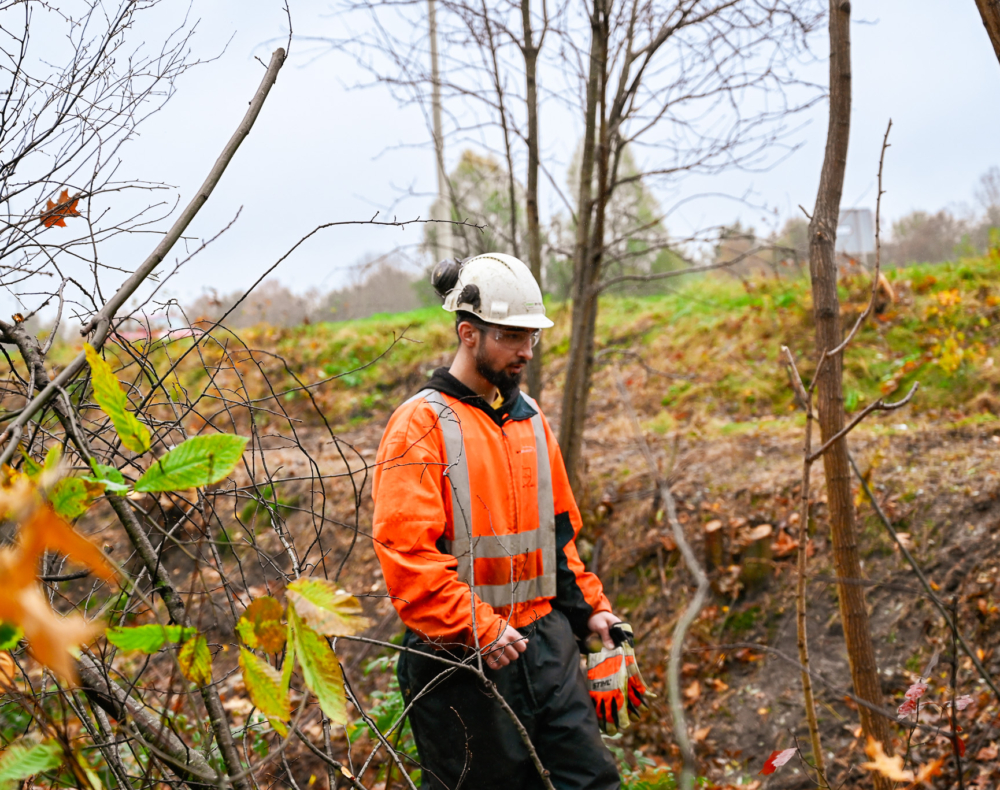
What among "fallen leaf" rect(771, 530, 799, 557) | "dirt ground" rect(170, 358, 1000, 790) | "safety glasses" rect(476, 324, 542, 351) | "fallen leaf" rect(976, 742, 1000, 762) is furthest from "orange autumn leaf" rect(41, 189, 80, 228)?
"fallen leaf" rect(771, 530, 799, 557)

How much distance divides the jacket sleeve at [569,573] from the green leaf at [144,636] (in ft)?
6.27

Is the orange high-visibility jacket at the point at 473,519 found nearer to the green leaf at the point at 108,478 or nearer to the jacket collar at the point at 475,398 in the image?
the jacket collar at the point at 475,398

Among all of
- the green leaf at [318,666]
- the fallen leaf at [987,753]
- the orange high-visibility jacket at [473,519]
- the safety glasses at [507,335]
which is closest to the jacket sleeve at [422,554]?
the orange high-visibility jacket at [473,519]

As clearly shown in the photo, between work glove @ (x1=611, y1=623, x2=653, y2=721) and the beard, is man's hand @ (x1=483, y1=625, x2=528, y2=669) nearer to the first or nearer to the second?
work glove @ (x1=611, y1=623, x2=653, y2=721)

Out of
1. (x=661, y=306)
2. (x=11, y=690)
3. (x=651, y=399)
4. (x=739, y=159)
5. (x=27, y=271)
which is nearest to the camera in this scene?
(x=11, y=690)

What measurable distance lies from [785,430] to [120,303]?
627 centimetres

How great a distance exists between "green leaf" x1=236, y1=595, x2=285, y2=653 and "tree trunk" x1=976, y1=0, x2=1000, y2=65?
1.92 metres

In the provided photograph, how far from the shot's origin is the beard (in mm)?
2625

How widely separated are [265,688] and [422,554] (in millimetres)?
1351

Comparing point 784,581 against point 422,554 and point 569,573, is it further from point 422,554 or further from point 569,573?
point 422,554

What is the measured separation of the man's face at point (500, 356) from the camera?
8.60ft

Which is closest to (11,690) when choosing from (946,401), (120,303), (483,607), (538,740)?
(120,303)

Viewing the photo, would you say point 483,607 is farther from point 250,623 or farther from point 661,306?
point 661,306

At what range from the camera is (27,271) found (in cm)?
153
